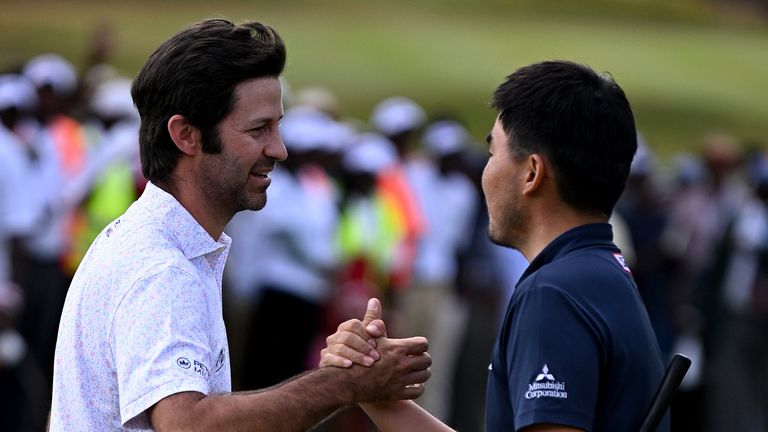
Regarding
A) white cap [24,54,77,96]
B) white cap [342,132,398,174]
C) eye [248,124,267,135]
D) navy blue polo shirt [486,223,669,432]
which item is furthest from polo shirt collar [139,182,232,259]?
white cap [342,132,398,174]

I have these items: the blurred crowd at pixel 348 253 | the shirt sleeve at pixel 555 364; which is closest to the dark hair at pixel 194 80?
the shirt sleeve at pixel 555 364

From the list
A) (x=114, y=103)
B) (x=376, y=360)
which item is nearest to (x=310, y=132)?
(x=114, y=103)

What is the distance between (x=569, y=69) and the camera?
378 cm

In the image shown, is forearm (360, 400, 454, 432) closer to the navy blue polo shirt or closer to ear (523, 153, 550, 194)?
the navy blue polo shirt

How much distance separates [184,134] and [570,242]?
1015mm

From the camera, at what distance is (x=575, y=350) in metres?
3.41

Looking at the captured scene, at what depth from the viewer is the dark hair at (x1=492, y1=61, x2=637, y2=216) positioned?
366cm

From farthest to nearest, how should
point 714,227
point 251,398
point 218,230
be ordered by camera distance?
point 714,227, point 218,230, point 251,398

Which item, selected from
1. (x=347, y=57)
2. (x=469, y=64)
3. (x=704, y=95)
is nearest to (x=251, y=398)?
(x=347, y=57)

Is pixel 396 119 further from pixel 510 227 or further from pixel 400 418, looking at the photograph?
pixel 510 227

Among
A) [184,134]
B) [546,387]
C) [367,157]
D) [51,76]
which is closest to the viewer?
[546,387]

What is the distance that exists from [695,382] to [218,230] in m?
9.09

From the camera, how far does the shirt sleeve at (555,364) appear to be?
3.39 metres

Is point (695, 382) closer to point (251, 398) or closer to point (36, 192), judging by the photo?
point (36, 192)
